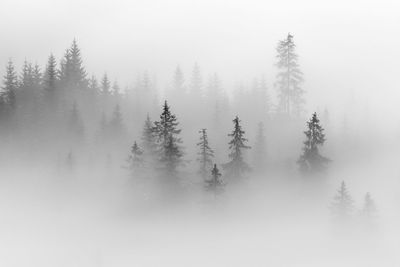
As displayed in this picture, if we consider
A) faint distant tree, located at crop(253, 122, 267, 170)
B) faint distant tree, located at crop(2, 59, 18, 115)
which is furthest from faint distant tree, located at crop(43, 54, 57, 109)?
faint distant tree, located at crop(253, 122, 267, 170)

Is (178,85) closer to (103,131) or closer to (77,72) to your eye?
(77,72)

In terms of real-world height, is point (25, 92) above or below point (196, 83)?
below

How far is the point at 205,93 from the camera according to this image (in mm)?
104125

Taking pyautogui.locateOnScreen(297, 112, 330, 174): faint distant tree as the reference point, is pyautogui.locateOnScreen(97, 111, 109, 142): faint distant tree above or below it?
above

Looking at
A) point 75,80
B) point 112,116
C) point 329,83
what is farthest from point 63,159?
point 329,83

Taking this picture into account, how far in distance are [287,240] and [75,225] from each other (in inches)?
932

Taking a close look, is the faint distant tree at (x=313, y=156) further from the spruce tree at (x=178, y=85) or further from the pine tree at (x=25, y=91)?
the pine tree at (x=25, y=91)

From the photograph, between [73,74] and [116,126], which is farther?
[73,74]

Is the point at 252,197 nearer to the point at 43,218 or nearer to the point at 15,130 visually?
the point at 43,218

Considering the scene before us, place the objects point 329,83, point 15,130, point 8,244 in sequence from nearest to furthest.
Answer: point 8,244 → point 15,130 → point 329,83

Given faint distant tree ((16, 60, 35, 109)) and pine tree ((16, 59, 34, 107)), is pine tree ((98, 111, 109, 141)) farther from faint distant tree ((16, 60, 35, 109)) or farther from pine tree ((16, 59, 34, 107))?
pine tree ((16, 59, 34, 107))

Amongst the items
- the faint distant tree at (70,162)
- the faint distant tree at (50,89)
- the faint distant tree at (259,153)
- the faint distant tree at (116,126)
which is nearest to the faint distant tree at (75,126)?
the faint distant tree at (116,126)

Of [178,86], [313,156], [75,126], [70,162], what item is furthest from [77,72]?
[313,156]

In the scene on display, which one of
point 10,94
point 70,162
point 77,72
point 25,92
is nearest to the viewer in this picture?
point 70,162
